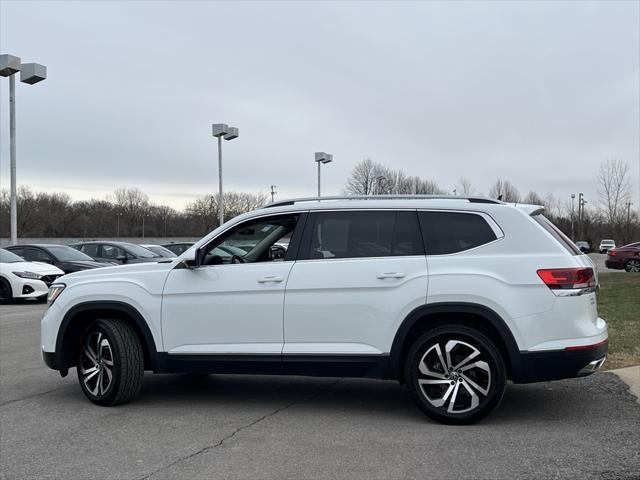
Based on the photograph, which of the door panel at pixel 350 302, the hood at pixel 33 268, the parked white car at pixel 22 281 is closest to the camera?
the door panel at pixel 350 302

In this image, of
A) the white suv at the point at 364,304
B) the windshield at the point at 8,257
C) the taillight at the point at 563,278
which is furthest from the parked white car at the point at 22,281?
the taillight at the point at 563,278

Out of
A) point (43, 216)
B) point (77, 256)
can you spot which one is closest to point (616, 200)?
point (77, 256)

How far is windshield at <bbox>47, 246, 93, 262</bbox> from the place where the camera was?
1886cm

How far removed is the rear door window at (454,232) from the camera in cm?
541

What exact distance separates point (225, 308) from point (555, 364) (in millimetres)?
2755

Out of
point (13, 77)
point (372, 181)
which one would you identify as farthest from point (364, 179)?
point (13, 77)

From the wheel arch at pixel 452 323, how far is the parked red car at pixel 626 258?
992 inches

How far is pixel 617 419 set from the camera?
531 centimetres

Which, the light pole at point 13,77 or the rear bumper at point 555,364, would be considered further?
the light pole at point 13,77

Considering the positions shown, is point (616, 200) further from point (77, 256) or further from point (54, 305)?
point (54, 305)

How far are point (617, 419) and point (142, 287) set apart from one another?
4.23 metres

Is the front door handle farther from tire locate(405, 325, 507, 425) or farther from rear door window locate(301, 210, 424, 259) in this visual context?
tire locate(405, 325, 507, 425)

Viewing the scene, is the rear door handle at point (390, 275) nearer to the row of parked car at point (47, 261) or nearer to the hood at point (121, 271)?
the hood at point (121, 271)

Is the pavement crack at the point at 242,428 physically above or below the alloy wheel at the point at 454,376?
below
